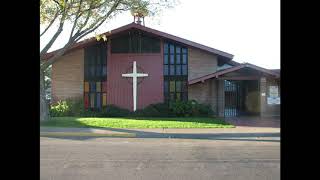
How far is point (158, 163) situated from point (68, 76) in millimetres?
21403

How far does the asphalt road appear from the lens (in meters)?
8.01

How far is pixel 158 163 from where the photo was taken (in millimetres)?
9578

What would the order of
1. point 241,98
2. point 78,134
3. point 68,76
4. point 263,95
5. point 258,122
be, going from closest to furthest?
point 78,134 < point 258,122 < point 263,95 < point 68,76 < point 241,98

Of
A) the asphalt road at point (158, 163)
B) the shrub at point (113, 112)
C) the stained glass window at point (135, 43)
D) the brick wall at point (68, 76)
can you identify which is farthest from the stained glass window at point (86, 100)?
the asphalt road at point (158, 163)

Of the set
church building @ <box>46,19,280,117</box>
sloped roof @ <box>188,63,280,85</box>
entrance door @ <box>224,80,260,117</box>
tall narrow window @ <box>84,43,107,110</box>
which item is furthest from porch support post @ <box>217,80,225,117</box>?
tall narrow window @ <box>84,43,107,110</box>

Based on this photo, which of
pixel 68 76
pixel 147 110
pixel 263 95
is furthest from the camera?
pixel 68 76

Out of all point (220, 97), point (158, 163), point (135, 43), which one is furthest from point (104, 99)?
point (158, 163)

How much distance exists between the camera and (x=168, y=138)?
659 inches

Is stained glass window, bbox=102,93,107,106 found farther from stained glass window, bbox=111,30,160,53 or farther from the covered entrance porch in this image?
the covered entrance porch

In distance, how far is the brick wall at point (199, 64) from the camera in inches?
1158

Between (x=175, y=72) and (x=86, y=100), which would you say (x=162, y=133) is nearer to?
(x=175, y=72)

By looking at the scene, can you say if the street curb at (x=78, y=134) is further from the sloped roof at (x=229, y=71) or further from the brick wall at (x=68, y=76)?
the brick wall at (x=68, y=76)
